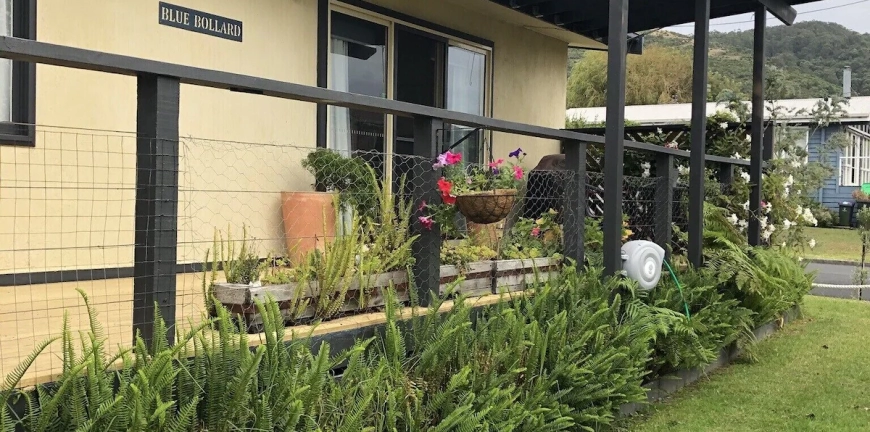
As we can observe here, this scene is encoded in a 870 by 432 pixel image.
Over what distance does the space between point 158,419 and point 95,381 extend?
20 cm

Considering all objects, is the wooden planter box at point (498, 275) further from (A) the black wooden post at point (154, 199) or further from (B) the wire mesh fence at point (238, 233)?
(A) the black wooden post at point (154, 199)

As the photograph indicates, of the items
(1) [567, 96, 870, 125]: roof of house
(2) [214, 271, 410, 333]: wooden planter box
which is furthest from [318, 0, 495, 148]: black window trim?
(1) [567, 96, 870, 125]: roof of house

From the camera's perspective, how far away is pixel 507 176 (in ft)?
14.5

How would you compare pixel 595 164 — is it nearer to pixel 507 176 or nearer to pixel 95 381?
pixel 507 176

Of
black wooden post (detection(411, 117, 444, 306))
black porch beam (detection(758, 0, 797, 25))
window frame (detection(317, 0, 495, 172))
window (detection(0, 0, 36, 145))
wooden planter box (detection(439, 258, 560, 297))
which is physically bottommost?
wooden planter box (detection(439, 258, 560, 297))

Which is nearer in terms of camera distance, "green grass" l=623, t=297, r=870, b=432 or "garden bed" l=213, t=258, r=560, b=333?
"garden bed" l=213, t=258, r=560, b=333

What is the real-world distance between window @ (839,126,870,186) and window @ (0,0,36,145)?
26742 millimetres

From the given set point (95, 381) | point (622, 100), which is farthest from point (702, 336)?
point (95, 381)

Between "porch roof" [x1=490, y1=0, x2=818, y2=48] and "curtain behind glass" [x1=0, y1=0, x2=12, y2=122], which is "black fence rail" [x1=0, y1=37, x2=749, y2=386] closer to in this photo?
"curtain behind glass" [x1=0, y1=0, x2=12, y2=122]

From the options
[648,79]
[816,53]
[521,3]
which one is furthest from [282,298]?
[816,53]

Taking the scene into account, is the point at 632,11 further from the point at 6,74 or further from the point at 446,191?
the point at 6,74

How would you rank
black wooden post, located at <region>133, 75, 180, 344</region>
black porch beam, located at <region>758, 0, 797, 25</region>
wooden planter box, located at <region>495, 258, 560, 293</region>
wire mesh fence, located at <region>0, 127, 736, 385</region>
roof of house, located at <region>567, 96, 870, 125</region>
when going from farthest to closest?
roof of house, located at <region>567, 96, 870, 125</region> → black porch beam, located at <region>758, 0, 797, 25</region> → wooden planter box, located at <region>495, 258, 560, 293</region> → wire mesh fence, located at <region>0, 127, 736, 385</region> → black wooden post, located at <region>133, 75, 180, 344</region>

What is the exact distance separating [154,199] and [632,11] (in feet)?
24.3

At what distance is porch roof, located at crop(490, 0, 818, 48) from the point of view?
26.3ft
